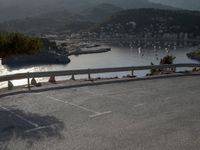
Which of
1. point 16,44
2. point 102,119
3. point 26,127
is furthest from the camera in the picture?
point 16,44

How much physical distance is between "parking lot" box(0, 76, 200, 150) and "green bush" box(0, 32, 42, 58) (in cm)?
357

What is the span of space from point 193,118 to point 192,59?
102756mm

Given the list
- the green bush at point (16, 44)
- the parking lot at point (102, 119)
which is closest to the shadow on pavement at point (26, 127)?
the parking lot at point (102, 119)

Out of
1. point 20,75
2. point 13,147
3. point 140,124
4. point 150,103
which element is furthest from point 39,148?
point 20,75

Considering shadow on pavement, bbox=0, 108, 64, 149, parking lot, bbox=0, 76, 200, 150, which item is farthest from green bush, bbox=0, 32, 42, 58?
shadow on pavement, bbox=0, 108, 64, 149

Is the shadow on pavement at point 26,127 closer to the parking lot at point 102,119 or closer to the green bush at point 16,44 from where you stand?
the parking lot at point 102,119

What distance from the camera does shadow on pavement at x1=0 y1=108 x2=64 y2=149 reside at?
9094 millimetres

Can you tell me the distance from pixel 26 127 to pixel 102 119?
2.10 meters

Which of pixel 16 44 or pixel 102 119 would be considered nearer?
pixel 102 119

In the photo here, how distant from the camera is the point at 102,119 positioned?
10719mm

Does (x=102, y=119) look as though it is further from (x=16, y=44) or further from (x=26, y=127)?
(x=16, y=44)

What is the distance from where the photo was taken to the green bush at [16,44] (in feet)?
57.1

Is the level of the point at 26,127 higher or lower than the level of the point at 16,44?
lower

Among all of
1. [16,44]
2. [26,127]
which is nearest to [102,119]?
[26,127]
